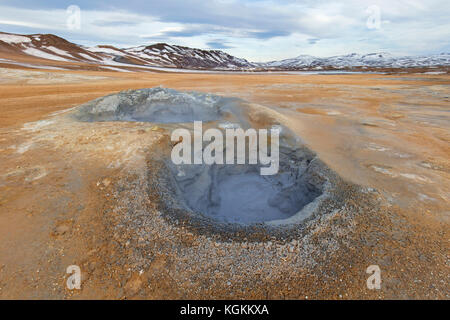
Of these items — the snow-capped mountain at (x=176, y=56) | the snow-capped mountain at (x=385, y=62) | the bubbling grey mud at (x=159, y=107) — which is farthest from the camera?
the snow-capped mountain at (x=385, y=62)

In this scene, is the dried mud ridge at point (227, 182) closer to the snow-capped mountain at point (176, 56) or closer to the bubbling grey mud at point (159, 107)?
the bubbling grey mud at point (159, 107)

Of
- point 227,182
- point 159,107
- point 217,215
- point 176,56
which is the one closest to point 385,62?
point 176,56

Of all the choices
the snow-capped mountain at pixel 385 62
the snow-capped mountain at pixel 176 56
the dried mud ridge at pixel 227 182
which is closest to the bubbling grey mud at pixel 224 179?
the dried mud ridge at pixel 227 182

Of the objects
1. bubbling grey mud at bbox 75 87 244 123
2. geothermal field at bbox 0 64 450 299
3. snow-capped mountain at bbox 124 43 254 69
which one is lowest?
geothermal field at bbox 0 64 450 299

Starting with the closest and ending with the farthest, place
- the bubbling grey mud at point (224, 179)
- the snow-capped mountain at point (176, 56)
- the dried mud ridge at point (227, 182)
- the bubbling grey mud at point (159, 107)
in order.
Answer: the dried mud ridge at point (227, 182) < the bubbling grey mud at point (224, 179) < the bubbling grey mud at point (159, 107) < the snow-capped mountain at point (176, 56)

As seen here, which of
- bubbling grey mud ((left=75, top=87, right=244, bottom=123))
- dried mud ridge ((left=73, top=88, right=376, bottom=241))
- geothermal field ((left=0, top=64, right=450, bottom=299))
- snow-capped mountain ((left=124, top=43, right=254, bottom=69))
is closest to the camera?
geothermal field ((left=0, top=64, right=450, bottom=299))

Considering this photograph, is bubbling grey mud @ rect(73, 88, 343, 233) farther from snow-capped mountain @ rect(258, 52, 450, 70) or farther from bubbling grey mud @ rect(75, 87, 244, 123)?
snow-capped mountain @ rect(258, 52, 450, 70)

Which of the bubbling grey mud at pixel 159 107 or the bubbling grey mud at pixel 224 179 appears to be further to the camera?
the bubbling grey mud at pixel 159 107

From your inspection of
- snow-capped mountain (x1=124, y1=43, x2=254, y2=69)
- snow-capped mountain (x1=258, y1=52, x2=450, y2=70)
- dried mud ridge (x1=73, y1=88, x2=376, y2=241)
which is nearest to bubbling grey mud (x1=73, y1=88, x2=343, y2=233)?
dried mud ridge (x1=73, y1=88, x2=376, y2=241)

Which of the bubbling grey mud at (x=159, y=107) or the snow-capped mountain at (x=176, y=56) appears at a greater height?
the snow-capped mountain at (x=176, y=56)
